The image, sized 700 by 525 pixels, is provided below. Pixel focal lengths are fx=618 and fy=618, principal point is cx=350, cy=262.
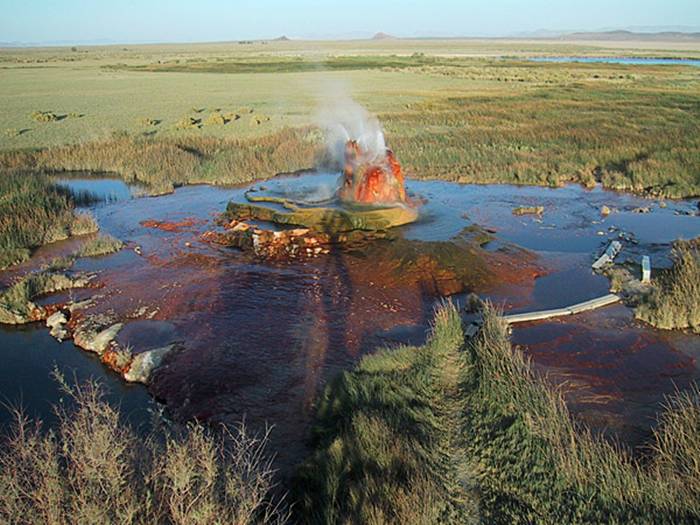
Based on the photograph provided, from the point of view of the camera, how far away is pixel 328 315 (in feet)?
32.0

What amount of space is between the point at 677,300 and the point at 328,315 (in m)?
5.28

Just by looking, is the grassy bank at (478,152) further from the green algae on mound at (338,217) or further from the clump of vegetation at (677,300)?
the clump of vegetation at (677,300)

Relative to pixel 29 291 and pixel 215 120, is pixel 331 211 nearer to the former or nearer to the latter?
pixel 29 291

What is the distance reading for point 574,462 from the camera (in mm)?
5242

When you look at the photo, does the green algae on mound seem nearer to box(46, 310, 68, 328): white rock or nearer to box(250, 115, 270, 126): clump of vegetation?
box(46, 310, 68, 328): white rock

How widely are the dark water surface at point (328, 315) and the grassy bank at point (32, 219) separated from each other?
67 centimetres

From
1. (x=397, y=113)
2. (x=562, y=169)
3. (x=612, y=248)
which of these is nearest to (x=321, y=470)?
(x=612, y=248)

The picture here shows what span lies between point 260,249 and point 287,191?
3870 millimetres

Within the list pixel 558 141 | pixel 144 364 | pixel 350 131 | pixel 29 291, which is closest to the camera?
pixel 144 364

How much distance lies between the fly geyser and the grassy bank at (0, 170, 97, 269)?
374 centimetres

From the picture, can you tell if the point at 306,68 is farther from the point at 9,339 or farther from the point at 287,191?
the point at 9,339

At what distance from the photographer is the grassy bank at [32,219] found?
524 inches

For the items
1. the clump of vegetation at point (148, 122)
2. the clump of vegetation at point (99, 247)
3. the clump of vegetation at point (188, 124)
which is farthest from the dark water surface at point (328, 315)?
the clump of vegetation at point (148, 122)

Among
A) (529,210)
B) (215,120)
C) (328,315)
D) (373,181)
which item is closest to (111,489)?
(328,315)
